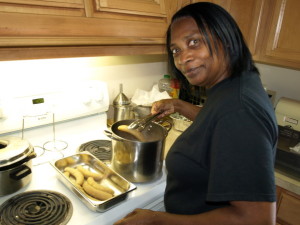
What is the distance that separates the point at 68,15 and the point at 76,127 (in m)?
0.61

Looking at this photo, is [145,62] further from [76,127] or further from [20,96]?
[20,96]

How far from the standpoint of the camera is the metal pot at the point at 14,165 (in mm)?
775

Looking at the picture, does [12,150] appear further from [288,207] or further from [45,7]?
[288,207]

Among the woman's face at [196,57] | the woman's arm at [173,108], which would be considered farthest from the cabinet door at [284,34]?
the woman's face at [196,57]

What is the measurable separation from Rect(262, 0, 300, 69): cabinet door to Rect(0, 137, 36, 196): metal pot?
1263 mm

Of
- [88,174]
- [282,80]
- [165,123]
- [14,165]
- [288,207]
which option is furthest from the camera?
[282,80]

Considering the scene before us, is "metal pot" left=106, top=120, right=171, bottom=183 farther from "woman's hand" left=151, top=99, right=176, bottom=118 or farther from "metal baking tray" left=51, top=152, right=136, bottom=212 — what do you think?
"woman's hand" left=151, top=99, right=176, bottom=118

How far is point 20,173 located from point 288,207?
1211mm

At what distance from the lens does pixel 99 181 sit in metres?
0.92

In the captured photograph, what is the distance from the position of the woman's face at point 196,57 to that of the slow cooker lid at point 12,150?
0.59 metres

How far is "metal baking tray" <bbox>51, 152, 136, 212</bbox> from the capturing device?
775 mm

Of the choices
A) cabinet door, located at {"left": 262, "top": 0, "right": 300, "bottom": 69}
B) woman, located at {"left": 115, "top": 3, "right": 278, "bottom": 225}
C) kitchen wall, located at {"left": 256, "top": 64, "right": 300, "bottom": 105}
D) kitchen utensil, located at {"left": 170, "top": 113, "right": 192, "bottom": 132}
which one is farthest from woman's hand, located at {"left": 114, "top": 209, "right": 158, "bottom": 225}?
kitchen wall, located at {"left": 256, "top": 64, "right": 300, "bottom": 105}

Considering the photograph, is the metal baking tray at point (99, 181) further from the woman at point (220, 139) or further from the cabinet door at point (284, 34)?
the cabinet door at point (284, 34)

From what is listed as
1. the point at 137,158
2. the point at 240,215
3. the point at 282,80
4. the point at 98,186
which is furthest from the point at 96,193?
the point at 282,80
